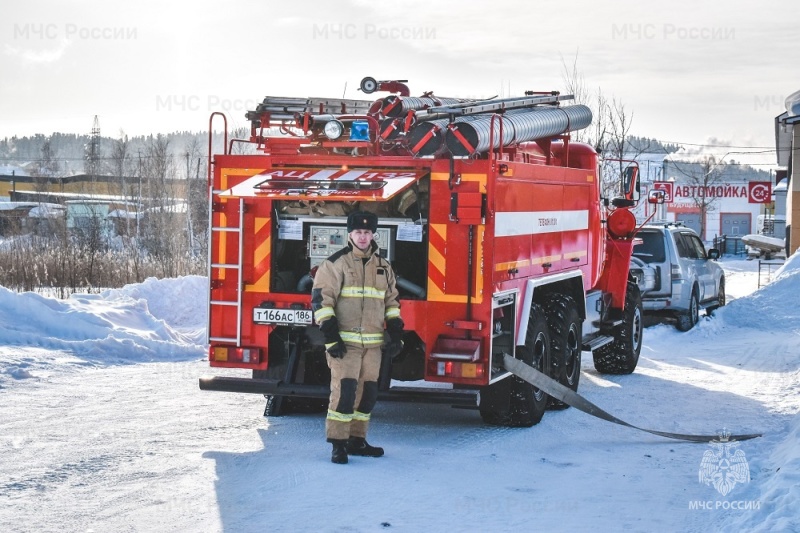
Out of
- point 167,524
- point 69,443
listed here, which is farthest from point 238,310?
point 167,524

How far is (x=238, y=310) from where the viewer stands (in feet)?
30.7

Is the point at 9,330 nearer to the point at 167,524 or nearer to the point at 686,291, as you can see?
the point at 167,524

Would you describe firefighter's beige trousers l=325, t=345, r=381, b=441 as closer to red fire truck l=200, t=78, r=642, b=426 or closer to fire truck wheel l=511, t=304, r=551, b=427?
red fire truck l=200, t=78, r=642, b=426

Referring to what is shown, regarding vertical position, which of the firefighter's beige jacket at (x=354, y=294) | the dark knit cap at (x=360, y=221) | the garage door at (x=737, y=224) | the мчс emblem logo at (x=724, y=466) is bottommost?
the мчс emblem logo at (x=724, y=466)

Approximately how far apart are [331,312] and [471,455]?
1747 millimetres

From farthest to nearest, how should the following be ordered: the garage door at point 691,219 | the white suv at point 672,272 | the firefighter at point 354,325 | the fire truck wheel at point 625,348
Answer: the garage door at point 691,219 → the white suv at point 672,272 → the fire truck wheel at point 625,348 → the firefighter at point 354,325

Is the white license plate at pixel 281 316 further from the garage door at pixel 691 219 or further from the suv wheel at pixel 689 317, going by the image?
the garage door at pixel 691 219

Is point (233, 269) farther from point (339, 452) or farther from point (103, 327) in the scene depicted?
point (103, 327)

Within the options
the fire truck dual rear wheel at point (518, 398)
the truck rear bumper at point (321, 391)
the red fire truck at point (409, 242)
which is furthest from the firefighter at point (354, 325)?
the fire truck dual rear wheel at point (518, 398)

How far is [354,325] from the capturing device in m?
8.14

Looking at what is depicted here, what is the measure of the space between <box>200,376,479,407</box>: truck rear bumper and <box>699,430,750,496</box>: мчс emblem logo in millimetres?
1972

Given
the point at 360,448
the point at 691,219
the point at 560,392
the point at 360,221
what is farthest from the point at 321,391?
the point at 691,219

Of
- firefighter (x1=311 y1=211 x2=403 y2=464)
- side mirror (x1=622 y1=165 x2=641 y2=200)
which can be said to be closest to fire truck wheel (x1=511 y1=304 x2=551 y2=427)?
firefighter (x1=311 y1=211 x2=403 y2=464)

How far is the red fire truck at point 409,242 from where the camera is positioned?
8859 millimetres
